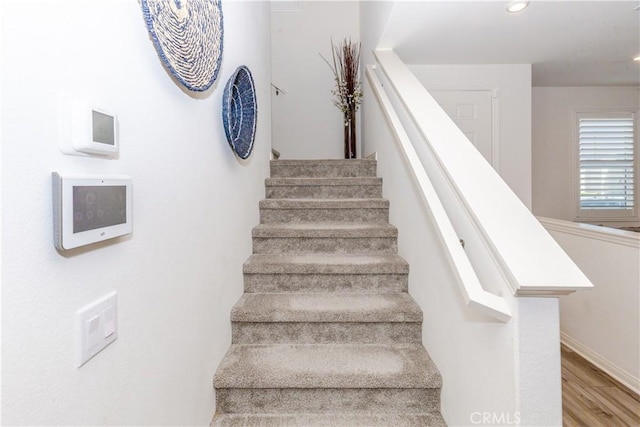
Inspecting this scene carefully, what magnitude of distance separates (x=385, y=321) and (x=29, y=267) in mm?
1391

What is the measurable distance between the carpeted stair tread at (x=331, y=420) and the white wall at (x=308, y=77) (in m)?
3.18

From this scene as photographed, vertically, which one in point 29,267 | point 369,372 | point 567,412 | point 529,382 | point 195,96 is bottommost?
point 567,412

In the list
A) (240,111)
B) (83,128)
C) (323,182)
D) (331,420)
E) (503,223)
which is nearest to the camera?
(83,128)

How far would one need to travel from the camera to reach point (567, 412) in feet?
5.68

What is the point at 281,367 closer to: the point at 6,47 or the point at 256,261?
the point at 256,261

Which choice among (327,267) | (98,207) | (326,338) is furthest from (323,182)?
(98,207)

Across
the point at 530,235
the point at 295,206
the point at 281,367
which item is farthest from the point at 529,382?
the point at 295,206

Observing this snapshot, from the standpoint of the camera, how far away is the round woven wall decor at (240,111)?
1494 millimetres

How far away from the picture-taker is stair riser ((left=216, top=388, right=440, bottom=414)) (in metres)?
1.35

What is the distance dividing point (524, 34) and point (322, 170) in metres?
1.87

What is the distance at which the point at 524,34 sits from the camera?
241 cm

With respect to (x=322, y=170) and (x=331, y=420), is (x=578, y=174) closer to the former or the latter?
(x=322, y=170)

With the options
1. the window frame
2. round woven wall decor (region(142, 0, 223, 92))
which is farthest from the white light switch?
the window frame

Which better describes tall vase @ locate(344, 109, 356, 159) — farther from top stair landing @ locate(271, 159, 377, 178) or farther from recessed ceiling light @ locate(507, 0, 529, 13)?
recessed ceiling light @ locate(507, 0, 529, 13)
